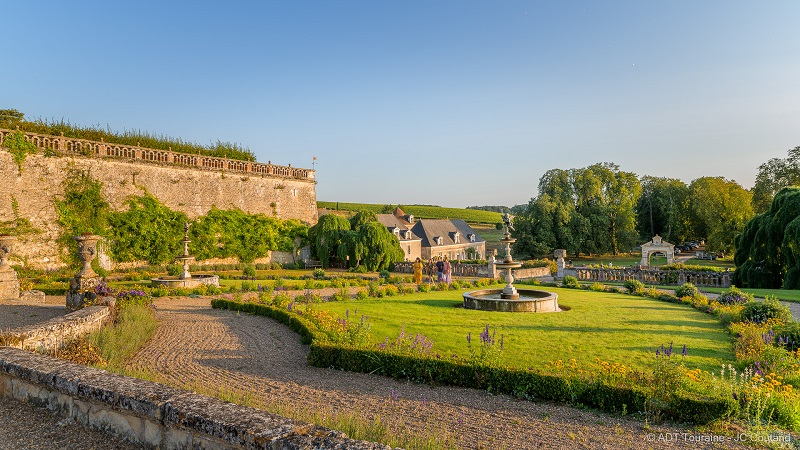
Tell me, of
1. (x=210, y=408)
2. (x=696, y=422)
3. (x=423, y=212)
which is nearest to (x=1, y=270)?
(x=210, y=408)

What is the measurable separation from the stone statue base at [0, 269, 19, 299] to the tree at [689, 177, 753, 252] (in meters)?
53.5

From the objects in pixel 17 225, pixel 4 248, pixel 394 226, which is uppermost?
pixel 394 226

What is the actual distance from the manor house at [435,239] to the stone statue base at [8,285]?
2988cm

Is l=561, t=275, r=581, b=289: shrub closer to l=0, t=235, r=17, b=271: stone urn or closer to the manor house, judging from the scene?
the manor house

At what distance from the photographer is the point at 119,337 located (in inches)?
356

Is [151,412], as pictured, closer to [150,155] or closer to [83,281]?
[83,281]

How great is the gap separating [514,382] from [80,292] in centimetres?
1230

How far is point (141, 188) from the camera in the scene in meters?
30.5

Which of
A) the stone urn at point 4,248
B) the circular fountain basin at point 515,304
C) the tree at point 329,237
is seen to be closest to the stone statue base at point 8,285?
the stone urn at point 4,248

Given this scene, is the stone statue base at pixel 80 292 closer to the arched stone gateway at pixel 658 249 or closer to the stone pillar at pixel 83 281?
the stone pillar at pixel 83 281

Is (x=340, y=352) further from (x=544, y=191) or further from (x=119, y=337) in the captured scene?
(x=544, y=191)

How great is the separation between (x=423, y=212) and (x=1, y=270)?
77325mm

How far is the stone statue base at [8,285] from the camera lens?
51.8ft

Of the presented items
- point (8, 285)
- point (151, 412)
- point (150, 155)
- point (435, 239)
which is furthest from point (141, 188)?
point (151, 412)
